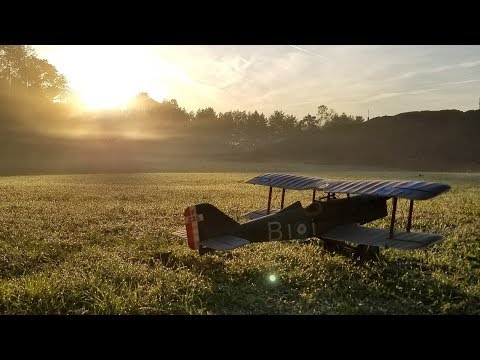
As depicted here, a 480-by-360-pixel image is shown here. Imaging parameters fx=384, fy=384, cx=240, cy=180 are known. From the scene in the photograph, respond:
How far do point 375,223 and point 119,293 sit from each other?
11426mm

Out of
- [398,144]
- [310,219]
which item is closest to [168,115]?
[398,144]

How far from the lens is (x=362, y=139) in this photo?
4434 inches

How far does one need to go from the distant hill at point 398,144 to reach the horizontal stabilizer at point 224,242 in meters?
85.7

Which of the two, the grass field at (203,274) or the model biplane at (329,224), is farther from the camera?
the model biplane at (329,224)

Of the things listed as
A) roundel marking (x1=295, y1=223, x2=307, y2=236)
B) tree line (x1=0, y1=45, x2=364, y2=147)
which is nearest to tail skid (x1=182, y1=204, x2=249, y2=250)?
roundel marking (x1=295, y1=223, x2=307, y2=236)

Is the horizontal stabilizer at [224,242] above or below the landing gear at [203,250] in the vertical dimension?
above

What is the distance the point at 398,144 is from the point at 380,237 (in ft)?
363

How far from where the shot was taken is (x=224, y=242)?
1040 centimetres

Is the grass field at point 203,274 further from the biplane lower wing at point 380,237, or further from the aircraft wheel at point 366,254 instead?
the biplane lower wing at point 380,237

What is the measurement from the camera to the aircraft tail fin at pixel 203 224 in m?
10.6

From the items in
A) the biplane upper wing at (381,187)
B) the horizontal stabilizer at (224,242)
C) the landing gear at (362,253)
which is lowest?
the landing gear at (362,253)

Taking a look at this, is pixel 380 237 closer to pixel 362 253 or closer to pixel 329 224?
pixel 362 253

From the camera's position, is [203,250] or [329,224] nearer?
[203,250]

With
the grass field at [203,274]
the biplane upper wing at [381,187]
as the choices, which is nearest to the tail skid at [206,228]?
the grass field at [203,274]
